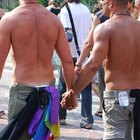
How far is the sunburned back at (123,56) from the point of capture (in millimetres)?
4562

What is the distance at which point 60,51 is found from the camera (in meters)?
4.89

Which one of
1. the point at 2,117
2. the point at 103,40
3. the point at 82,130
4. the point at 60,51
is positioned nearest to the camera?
the point at 103,40

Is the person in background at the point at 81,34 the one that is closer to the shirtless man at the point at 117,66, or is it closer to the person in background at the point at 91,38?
the person in background at the point at 91,38

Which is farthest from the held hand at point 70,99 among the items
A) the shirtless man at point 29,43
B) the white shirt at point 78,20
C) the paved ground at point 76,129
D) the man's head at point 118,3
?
the white shirt at point 78,20

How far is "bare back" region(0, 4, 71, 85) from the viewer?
4.61 meters

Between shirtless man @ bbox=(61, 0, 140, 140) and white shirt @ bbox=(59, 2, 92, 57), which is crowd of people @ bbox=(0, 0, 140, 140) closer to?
shirtless man @ bbox=(61, 0, 140, 140)

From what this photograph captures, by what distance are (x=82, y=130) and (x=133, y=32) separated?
2.89 m

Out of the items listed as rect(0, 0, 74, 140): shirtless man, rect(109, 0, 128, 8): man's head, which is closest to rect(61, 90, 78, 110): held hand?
rect(0, 0, 74, 140): shirtless man

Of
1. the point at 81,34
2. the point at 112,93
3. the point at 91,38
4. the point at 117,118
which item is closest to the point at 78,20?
the point at 81,34

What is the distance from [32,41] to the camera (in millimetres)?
4660

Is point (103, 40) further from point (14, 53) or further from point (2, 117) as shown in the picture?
point (2, 117)

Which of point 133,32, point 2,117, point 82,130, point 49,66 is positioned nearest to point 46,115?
point 49,66

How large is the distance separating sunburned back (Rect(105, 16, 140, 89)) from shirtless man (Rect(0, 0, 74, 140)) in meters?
0.55

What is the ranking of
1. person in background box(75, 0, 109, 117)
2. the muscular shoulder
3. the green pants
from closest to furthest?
the muscular shoulder → the green pants → person in background box(75, 0, 109, 117)
